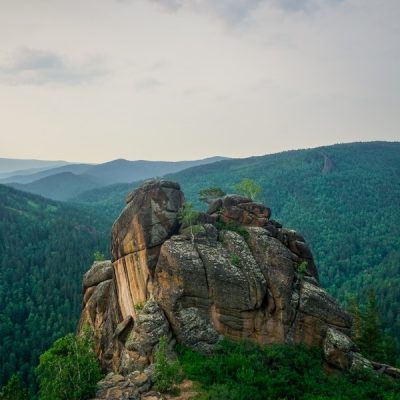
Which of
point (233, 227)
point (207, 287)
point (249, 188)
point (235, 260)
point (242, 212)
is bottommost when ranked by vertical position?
point (207, 287)

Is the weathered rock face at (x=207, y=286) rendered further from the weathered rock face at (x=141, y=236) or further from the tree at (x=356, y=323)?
the tree at (x=356, y=323)

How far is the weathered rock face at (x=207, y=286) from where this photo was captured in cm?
3941

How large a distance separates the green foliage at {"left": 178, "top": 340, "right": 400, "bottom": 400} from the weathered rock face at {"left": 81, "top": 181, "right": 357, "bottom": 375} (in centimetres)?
176

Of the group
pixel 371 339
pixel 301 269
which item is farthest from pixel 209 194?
pixel 371 339

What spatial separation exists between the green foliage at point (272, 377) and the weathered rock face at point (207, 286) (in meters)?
1.76

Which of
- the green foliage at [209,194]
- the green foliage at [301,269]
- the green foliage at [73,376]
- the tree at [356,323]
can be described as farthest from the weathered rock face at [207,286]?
the tree at [356,323]

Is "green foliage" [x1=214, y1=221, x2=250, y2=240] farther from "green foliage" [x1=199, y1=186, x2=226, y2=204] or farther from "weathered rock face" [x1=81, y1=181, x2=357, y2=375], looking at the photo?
"green foliage" [x1=199, y1=186, x2=226, y2=204]

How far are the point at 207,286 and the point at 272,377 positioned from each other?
34.4 ft

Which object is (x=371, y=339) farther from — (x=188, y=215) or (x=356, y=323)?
(x=188, y=215)

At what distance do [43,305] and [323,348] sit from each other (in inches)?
6072

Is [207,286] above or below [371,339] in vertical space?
above

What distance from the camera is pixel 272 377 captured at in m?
35.2

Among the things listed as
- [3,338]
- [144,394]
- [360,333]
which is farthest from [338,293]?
[144,394]

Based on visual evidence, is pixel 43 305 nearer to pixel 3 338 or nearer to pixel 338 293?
pixel 3 338
